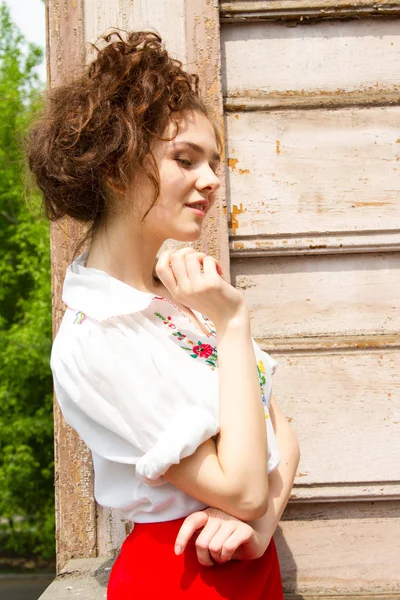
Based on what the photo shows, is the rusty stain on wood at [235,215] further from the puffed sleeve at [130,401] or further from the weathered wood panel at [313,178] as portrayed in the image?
the puffed sleeve at [130,401]

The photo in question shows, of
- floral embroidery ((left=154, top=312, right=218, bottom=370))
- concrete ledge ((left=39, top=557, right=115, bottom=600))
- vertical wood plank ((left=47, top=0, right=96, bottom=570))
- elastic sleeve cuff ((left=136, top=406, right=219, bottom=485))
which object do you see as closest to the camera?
elastic sleeve cuff ((left=136, top=406, right=219, bottom=485))

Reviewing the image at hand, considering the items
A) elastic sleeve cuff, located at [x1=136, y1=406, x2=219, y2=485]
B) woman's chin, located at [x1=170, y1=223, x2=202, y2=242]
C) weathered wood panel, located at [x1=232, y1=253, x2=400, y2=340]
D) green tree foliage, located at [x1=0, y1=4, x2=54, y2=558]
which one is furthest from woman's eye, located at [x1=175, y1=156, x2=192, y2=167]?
Answer: green tree foliage, located at [x1=0, y1=4, x2=54, y2=558]

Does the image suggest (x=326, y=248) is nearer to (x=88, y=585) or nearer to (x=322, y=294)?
(x=322, y=294)

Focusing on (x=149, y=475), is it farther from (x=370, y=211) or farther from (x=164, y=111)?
(x=370, y=211)

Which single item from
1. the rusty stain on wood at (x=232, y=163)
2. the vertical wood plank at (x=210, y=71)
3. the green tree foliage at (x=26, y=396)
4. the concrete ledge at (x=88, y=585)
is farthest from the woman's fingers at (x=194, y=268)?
the green tree foliage at (x=26, y=396)

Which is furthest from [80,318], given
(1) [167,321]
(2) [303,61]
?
(2) [303,61]

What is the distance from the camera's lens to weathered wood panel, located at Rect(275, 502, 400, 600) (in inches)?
73.2

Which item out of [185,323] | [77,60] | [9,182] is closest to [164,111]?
[185,323]

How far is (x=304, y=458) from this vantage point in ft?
6.12

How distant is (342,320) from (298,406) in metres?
0.27

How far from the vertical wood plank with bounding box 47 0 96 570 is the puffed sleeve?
2.04ft

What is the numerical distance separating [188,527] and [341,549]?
881mm

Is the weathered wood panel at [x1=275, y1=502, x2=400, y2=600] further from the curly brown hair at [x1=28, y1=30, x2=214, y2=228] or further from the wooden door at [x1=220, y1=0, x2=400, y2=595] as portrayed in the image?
the curly brown hair at [x1=28, y1=30, x2=214, y2=228]

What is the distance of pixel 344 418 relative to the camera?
6.18 feet
